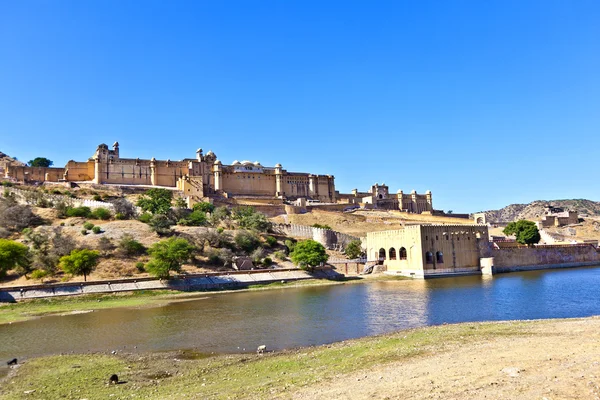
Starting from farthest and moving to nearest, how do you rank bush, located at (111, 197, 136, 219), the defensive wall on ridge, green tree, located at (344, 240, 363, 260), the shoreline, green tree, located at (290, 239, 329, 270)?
the defensive wall on ridge < bush, located at (111, 197, 136, 219) < green tree, located at (344, 240, 363, 260) < green tree, located at (290, 239, 329, 270) < the shoreline

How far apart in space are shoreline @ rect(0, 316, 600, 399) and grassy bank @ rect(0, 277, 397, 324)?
36.3 ft

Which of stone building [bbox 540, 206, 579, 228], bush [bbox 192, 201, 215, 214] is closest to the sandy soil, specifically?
bush [bbox 192, 201, 215, 214]

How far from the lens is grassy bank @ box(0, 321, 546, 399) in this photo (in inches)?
385

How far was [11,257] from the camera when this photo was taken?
29562mm

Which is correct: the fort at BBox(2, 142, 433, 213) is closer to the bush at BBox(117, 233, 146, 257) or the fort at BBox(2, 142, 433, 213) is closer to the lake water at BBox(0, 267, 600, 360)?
the bush at BBox(117, 233, 146, 257)

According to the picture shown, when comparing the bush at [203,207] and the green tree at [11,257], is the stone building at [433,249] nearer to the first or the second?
the bush at [203,207]

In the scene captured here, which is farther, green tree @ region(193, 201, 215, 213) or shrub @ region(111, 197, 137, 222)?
green tree @ region(193, 201, 215, 213)

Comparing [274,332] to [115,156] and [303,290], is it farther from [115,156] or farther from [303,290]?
[115,156]

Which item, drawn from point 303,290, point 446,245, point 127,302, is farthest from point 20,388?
point 446,245

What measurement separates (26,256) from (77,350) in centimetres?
2073

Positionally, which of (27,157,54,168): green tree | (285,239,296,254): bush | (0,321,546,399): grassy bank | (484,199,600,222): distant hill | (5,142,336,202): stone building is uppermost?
(27,157,54,168): green tree

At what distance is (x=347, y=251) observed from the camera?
44.8m

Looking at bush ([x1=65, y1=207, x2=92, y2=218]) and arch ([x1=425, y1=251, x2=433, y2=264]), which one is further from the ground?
bush ([x1=65, y1=207, x2=92, y2=218])

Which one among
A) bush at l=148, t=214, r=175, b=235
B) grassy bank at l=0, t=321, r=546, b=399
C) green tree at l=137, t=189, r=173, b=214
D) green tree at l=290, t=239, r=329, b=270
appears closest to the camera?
grassy bank at l=0, t=321, r=546, b=399
